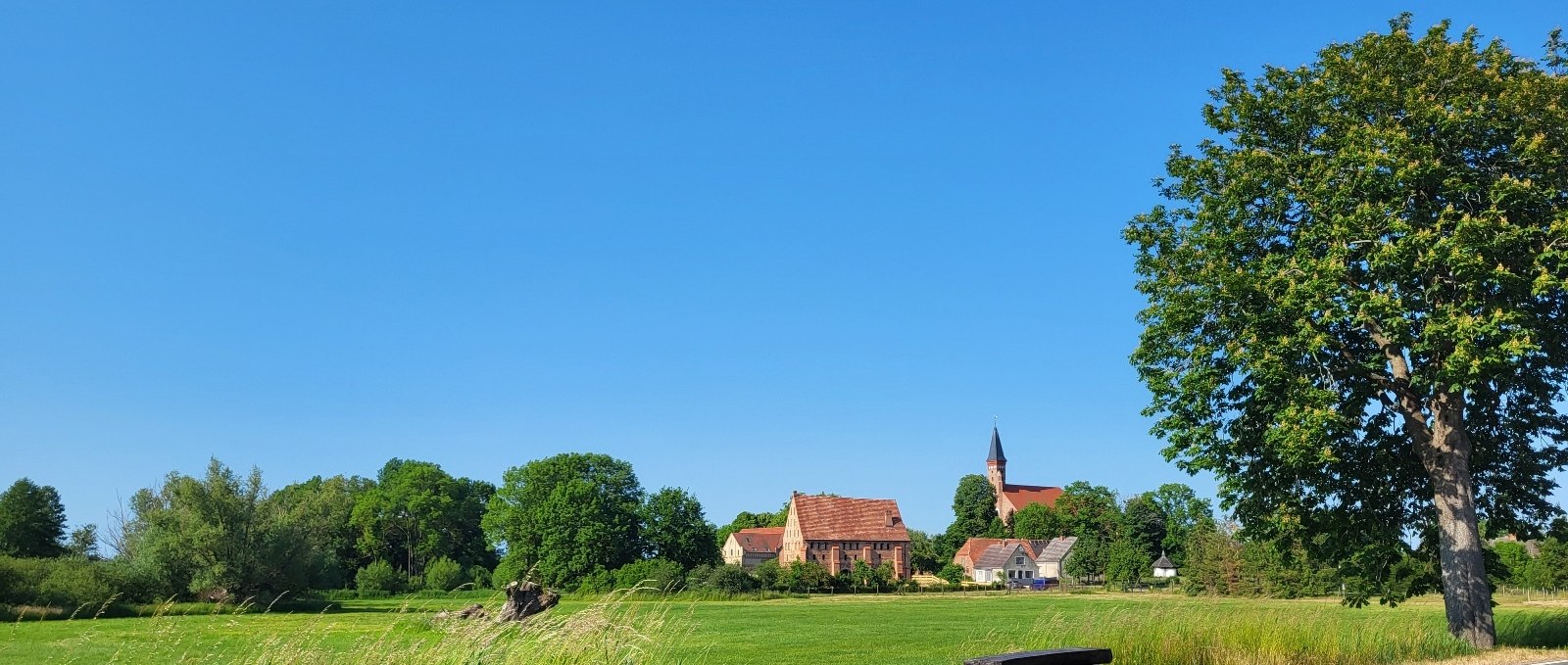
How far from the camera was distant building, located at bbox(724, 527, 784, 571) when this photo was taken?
429 feet

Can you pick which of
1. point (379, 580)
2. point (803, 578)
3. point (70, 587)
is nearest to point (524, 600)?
point (70, 587)

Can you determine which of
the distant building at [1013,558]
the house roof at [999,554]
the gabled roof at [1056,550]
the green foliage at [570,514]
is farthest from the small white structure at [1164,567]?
the green foliage at [570,514]

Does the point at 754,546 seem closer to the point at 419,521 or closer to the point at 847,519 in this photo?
the point at 847,519

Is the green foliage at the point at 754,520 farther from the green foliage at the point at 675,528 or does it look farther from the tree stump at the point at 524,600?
the tree stump at the point at 524,600

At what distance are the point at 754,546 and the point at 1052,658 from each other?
126 metres

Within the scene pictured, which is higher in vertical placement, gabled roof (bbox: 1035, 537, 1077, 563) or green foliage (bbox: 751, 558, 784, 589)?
gabled roof (bbox: 1035, 537, 1077, 563)

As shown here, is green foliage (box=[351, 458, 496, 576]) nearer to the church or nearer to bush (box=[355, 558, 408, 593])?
bush (box=[355, 558, 408, 593])

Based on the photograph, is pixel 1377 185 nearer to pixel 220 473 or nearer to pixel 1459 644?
pixel 1459 644

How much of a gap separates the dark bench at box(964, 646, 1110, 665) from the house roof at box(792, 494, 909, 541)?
337ft

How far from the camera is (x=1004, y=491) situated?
494 feet

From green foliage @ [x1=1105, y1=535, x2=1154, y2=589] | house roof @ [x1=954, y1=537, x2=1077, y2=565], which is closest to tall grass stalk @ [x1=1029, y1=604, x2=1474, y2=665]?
green foliage @ [x1=1105, y1=535, x2=1154, y2=589]

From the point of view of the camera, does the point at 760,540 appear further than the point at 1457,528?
Yes

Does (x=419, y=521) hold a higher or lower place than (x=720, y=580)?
higher

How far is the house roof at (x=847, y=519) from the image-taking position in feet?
368
